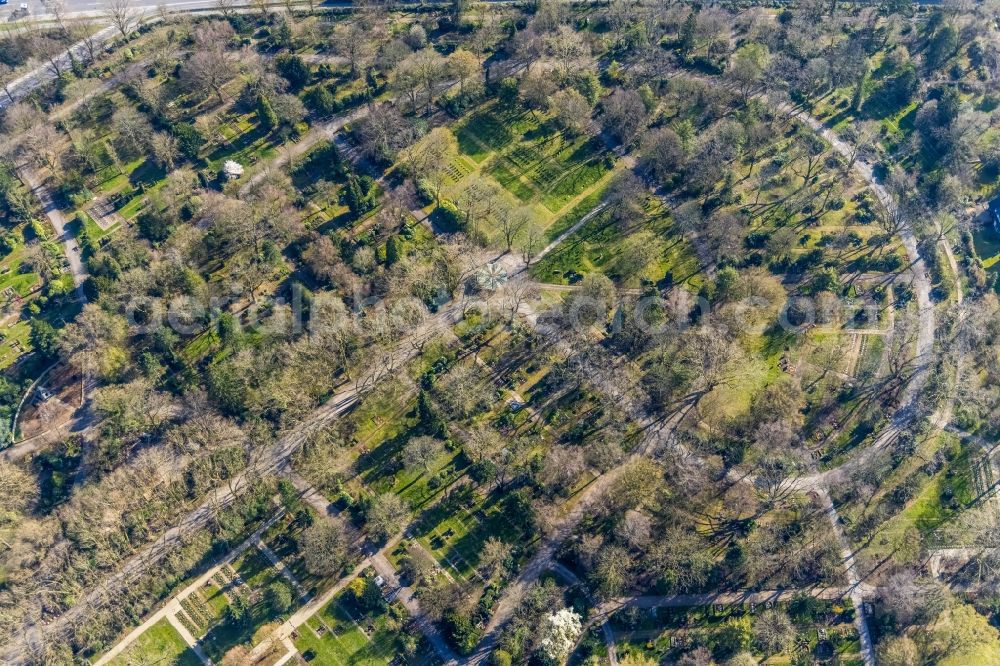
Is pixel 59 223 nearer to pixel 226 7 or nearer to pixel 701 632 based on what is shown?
pixel 226 7

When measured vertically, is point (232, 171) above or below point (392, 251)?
above

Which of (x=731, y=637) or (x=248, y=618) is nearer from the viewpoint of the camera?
(x=731, y=637)

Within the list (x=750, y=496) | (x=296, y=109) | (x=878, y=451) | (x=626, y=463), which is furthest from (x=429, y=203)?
(x=878, y=451)

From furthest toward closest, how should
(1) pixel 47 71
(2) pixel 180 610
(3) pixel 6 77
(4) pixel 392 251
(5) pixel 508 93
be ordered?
(1) pixel 47 71
(5) pixel 508 93
(3) pixel 6 77
(4) pixel 392 251
(2) pixel 180 610

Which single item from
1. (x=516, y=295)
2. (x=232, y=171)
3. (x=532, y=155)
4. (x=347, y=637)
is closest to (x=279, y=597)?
(x=347, y=637)

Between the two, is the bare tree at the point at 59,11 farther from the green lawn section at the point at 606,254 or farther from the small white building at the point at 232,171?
the green lawn section at the point at 606,254

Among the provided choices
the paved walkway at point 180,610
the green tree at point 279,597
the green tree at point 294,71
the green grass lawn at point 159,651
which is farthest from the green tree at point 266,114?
the green grass lawn at point 159,651

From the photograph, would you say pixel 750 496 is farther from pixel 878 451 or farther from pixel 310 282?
pixel 310 282
